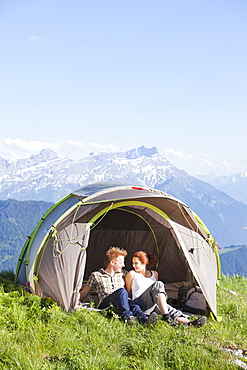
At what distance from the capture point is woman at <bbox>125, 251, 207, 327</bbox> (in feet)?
21.9

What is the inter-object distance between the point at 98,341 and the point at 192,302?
2760 millimetres

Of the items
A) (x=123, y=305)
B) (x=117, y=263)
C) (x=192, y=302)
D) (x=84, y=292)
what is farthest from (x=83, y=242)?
(x=192, y=302)

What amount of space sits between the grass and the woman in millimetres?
298

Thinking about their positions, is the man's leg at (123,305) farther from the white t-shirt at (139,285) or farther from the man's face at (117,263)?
the man's face at (117,263)

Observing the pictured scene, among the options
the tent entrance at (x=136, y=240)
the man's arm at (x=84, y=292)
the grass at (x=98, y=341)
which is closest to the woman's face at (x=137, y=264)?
the man's arm at (x=84, y=292)

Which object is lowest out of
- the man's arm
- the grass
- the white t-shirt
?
the grass

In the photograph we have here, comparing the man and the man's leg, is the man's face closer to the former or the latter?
the man

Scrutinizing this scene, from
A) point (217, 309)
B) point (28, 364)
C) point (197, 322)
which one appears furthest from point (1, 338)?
point (217, 309)

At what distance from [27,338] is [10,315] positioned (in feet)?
2.72

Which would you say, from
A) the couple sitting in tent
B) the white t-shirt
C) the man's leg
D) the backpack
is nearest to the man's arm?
the couple sitting in tent

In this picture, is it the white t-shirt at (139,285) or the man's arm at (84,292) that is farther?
the man's arm at (84,292)

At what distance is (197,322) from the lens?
6496 mm

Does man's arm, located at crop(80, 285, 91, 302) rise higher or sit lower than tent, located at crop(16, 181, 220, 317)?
lower

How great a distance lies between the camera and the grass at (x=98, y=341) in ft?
15.7
